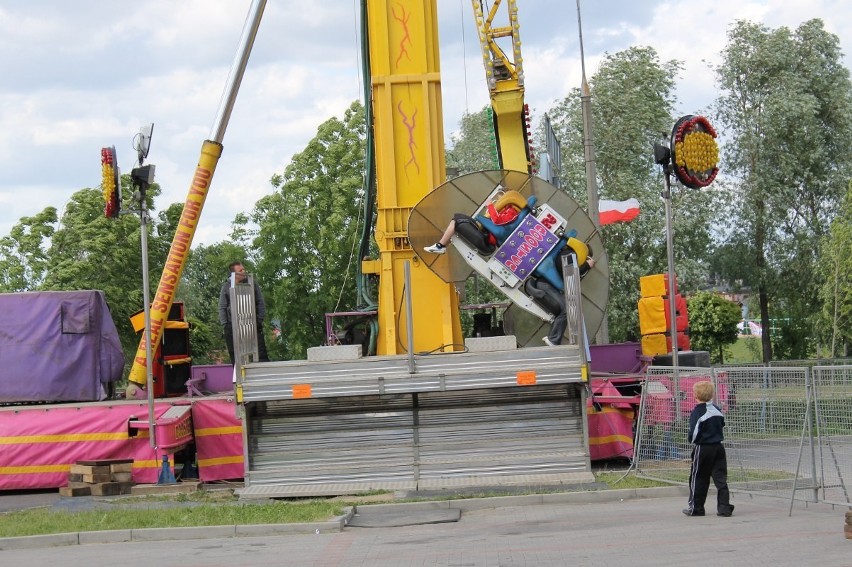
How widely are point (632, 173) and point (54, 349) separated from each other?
3019 centimetres

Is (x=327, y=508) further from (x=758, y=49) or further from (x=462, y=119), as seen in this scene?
(x=462, y=119)

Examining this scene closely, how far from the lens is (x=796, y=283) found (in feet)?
156

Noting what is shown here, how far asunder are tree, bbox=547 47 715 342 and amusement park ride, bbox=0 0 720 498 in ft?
84.3

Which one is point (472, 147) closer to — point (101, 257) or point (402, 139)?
point (101, 257)

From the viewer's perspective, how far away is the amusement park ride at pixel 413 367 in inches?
543

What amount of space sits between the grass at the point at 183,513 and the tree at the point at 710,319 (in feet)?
108

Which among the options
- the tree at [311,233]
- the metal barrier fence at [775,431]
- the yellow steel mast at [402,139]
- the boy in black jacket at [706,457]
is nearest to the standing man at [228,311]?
the yellow steel mast at [402,139]

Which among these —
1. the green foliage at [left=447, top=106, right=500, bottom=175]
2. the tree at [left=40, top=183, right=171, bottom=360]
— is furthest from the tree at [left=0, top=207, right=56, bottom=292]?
the green foliage at [left=447, top=106, right=500, bottom=175]

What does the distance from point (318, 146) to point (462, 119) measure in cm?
1561

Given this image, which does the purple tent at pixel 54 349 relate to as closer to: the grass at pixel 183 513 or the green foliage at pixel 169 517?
the grass at pixel 183 513

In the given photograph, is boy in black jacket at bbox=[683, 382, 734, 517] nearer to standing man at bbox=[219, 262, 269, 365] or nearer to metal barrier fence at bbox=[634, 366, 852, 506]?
metal barrier fence at bbox=[634, 366, 852, 506]

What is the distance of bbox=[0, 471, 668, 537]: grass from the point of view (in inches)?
479

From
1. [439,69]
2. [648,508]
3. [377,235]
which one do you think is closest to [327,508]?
[648,508]

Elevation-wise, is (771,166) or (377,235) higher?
(771,166)
